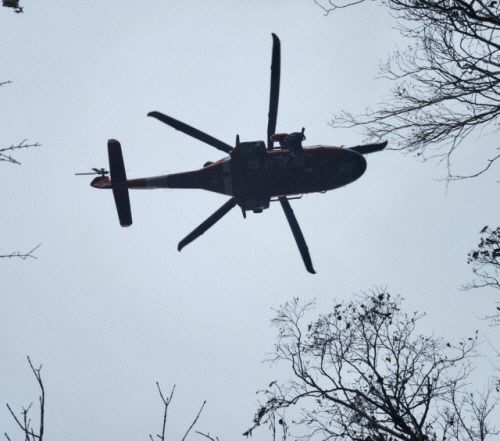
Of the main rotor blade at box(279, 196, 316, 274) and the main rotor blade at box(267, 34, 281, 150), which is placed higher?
the main rotor blade at box(267, 34, 281, 150)

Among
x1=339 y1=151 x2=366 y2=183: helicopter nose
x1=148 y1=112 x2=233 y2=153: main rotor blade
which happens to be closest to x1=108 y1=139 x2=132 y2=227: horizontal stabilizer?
x1=148 y1=112 x2=233 y2=153: main rotor blade

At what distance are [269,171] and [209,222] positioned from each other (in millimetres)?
2136

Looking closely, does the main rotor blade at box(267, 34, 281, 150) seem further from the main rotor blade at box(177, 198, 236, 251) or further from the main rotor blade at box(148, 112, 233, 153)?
the main rotor blade at box(177, 198, 236, 251)

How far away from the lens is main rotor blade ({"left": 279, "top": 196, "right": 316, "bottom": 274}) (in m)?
10.9

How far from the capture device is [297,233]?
35.8 ft

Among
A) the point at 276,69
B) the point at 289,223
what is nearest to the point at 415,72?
the point at 276,69

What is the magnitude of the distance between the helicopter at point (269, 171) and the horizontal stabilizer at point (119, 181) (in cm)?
3

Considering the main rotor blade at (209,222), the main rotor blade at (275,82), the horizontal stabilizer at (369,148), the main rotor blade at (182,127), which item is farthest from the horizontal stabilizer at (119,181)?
the horizontal stabilizer at (369,148)

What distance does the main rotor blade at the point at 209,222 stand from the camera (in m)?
11.0

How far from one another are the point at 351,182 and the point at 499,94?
16.9 feet

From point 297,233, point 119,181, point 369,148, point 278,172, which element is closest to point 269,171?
point 278,172

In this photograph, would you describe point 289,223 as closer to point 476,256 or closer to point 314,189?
point 314,189

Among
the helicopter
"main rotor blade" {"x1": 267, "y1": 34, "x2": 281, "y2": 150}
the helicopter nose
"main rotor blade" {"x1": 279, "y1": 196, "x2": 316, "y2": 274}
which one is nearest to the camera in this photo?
"main rotor blade" {"x1": 267, "y1": 34, "x2": 281, "y2": 150}

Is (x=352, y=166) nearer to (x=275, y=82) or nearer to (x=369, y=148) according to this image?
(x=369, y=148)
